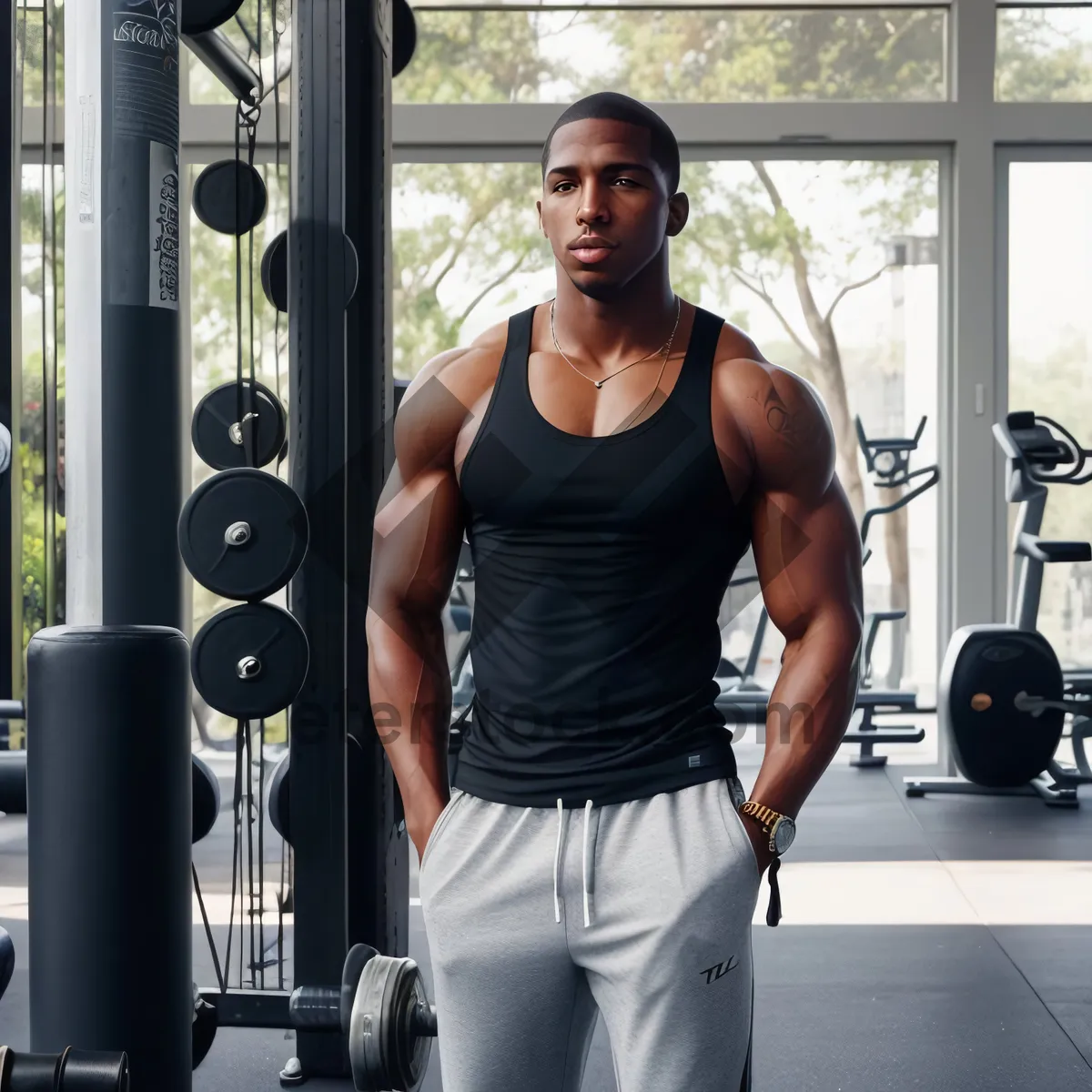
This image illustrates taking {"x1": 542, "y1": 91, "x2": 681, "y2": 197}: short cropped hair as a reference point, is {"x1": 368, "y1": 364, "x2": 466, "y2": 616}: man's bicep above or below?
below

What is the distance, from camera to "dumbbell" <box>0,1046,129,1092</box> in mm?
932

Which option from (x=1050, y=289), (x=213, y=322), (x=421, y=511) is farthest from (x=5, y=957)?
(x=1050, y=289)

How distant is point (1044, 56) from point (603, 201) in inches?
174

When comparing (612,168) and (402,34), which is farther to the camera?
(402,34)

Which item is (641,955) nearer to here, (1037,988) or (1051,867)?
(1037,988)

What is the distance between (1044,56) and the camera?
4.85m

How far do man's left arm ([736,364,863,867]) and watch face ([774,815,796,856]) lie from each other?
11 mm

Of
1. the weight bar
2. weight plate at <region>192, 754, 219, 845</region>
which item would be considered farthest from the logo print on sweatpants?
weight plate at <region>192, 754, 219, 845</region>

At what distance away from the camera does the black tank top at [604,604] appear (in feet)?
3.68

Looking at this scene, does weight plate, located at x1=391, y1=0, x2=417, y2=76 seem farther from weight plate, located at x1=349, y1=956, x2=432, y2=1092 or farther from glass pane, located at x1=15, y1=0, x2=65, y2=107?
weight plate, located at x1=349, y1=956, x2=432, y2=1092

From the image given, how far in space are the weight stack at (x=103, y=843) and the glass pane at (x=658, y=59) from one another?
168 inches

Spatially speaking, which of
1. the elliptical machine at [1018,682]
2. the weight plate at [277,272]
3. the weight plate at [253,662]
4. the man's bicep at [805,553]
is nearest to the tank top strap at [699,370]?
the man's bicep at [805,553]

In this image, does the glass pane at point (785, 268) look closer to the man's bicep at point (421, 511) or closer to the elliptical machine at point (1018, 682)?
the elliptical machine at point (1018, 682)

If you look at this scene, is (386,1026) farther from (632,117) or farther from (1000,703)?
(1000,703)
